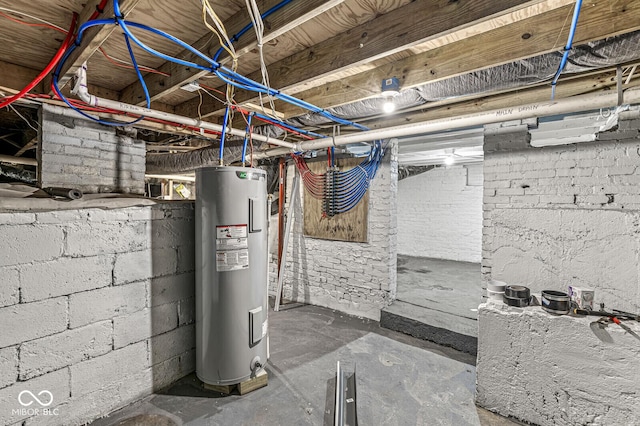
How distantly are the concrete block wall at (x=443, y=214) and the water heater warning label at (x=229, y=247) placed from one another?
5.16 meters

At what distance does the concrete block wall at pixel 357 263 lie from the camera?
10.7 ft

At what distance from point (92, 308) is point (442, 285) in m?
3.90

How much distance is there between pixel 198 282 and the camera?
1.96 m

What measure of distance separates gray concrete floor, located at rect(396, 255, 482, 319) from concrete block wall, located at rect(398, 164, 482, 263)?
1.09 ft

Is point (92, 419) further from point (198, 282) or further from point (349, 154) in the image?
point (349, 154)

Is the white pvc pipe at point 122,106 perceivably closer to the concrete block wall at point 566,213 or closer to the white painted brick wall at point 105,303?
the white painted brick wall at point 105,303

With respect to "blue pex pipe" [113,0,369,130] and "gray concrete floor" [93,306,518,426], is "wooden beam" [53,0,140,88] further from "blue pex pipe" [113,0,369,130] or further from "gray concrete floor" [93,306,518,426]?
"gray concrete floor" [93,306,518,426]

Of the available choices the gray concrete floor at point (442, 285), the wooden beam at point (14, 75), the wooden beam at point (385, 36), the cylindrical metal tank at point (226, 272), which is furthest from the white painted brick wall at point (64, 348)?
the gray concrete floor at point (442, 285)

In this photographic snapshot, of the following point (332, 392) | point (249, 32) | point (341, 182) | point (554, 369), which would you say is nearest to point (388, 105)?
point (249, 32)

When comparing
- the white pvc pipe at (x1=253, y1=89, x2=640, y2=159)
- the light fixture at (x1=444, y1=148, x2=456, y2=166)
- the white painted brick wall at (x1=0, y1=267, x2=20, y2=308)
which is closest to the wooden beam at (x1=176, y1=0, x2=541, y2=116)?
the white pvc pipe at (x1=253, y1=89, x2=640, y2=159)

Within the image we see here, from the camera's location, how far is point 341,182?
352 cm

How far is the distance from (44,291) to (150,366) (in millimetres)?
794

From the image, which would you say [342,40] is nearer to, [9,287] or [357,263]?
[9,287]

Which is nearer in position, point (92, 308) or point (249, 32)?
point (249, 32)
